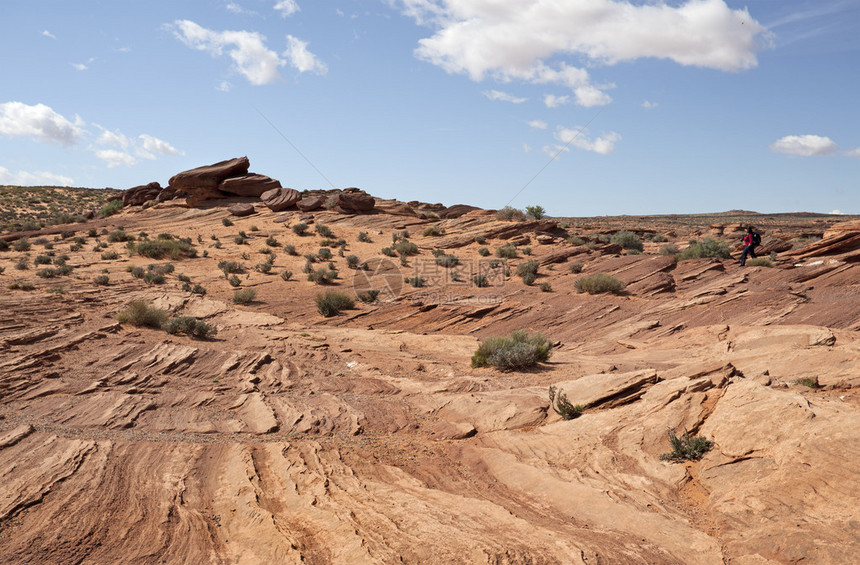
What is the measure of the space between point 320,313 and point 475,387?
9.47 meters

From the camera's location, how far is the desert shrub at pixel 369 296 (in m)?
20.2

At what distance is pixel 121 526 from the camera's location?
496cm

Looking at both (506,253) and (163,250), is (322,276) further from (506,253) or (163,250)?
(506,253)

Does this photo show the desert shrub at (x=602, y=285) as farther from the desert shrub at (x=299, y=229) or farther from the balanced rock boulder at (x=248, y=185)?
the balanced rock boulder at (x=248, y=185)

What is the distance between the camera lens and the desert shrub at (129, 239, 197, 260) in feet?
89.6

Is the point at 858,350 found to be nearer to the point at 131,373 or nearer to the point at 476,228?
the point at 131,373

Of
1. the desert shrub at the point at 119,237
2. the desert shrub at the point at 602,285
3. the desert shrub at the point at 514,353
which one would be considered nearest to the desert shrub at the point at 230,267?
the desert shrub at the point at 119,237

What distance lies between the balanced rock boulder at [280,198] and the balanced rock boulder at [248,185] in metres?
1.07

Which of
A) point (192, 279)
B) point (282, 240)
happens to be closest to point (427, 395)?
point (192, 279)

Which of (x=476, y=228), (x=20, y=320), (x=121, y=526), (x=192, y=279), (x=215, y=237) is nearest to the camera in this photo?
(x=121, y=526)

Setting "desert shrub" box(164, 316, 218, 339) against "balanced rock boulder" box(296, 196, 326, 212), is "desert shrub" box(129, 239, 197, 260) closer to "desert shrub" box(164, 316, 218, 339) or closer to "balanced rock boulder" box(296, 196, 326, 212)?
"balanced rock boulder" box(296, 196, 326, 212)

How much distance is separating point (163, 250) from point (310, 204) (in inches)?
579

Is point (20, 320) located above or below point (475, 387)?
above

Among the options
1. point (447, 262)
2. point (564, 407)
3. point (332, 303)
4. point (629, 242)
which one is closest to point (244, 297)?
point (332, 303)
